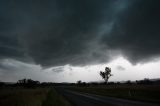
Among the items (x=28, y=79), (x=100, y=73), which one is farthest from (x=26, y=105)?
(x=100, y=73)

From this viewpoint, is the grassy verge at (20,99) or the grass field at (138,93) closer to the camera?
the grassy verge at (20,99)

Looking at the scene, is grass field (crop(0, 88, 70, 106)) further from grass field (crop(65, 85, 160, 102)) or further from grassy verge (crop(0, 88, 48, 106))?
grass field (crop(65, 85, 160, 102))

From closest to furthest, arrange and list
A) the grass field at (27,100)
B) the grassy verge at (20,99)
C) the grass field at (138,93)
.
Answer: the grassy verge at (20,99) → the grass field at (27,100) → the grass field at (138,93)

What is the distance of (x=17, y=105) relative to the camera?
15.4 meters

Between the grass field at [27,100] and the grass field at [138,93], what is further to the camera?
the grass field at [138,93]

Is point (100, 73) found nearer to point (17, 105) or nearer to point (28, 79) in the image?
point (28, 79)

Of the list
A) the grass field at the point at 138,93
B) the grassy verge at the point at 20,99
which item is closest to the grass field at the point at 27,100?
the grassy verge at the point at 20,99

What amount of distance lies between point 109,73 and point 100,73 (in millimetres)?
6856

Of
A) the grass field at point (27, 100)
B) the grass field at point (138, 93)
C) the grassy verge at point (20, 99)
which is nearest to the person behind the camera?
the grassy verge at point (20, 99)

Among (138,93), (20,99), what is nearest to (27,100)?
(20,99)

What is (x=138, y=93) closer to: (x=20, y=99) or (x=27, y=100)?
(x=27, y=100)

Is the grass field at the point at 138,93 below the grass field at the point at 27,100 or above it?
above

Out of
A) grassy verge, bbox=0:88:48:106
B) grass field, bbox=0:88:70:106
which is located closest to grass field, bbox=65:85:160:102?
grass field, bbox=0:88:70:106

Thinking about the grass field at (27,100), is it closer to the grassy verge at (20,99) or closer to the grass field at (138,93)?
the grassy verge at (20,99)
